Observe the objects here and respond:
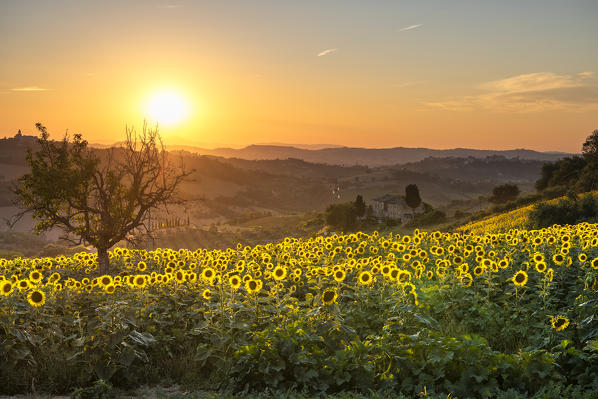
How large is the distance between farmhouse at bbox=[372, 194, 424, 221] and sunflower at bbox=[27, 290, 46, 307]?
91.0 meters

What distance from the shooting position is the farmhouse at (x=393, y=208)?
99.0 metres

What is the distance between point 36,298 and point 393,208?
9938cm

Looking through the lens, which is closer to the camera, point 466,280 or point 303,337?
point 303,337

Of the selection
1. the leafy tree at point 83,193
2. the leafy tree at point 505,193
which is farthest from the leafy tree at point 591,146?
the leafy tree at point 83,193

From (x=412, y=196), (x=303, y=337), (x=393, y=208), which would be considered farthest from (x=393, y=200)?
(x=303, y=337)

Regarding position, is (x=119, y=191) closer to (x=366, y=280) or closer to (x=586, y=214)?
(x=366, y=280)

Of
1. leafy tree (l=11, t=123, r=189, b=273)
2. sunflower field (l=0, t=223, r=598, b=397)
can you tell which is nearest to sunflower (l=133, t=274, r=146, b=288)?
sunflower field (l=0, t=223, r=598, b=397)

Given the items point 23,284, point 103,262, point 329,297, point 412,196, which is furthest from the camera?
point 412,196

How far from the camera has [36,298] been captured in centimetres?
787

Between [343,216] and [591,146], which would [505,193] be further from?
[343,216]

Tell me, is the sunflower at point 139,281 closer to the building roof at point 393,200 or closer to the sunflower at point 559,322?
the sunflower at point 559,322

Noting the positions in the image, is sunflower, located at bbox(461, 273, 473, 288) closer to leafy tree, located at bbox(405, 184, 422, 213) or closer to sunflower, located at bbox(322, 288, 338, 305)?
sunflower, located at bbox(322, 288, 338, 305)

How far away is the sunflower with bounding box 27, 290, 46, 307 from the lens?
25.7ft

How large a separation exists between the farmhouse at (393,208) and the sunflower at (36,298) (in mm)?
91045
